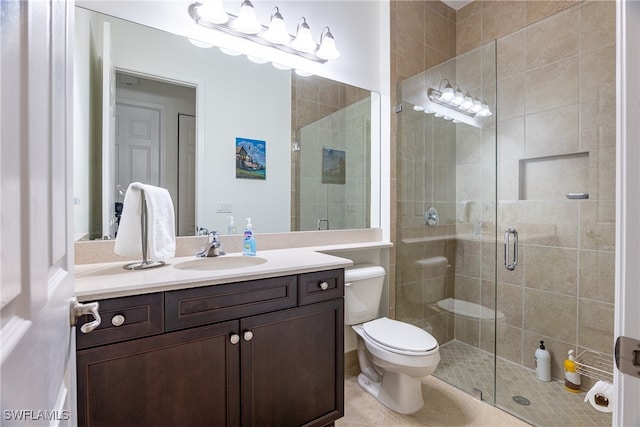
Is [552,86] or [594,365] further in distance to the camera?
[552,86]

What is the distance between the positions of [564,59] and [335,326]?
2.23 metres

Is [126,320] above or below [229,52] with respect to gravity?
below

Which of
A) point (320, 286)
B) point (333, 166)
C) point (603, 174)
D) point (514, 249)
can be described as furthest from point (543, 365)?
point (333, 166)

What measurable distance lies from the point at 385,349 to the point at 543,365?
3.84ft

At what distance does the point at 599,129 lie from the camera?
72.2 inches

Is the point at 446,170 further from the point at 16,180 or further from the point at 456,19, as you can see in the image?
the point at 16,180

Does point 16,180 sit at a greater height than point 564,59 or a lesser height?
lesser

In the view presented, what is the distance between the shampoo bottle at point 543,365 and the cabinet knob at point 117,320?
2396 millimetres

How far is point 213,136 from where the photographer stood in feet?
5.79

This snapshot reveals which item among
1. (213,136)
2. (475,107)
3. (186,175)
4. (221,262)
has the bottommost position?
(221,262)

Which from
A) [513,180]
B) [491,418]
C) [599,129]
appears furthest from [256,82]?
[491,418]

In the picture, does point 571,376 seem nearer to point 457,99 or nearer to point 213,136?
point 457,99

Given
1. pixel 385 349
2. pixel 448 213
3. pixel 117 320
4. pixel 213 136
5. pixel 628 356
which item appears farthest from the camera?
pixel 448 213

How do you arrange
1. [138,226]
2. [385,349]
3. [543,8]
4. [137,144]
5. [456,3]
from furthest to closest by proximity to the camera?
[456,3], [543,8], [385,349], [137,144], [138,226]
